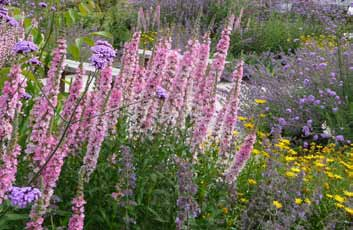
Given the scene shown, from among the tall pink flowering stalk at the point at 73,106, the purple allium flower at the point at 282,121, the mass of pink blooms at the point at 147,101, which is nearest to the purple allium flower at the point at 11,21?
the mass of pink blooms at the point at 147,101

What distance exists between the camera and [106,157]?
3.45 meters

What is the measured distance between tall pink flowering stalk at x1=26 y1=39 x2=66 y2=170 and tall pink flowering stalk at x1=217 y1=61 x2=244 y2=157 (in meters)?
1.13

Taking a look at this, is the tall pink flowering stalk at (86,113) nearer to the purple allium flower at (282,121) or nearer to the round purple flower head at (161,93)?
the round purple flower head at (161,93)

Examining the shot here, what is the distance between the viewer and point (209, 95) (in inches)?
147

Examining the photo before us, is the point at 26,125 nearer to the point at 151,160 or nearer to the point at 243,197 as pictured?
the point at 151,160

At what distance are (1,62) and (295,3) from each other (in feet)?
39.2

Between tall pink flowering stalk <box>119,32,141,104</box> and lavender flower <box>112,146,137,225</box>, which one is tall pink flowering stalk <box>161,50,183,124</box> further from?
lavender flower <box>112,146,137,225</box>

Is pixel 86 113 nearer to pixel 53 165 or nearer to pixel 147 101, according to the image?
pixel 147 101

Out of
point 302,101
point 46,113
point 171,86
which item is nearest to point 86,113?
point 46,113

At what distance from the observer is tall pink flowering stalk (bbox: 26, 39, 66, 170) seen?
2.73 meters

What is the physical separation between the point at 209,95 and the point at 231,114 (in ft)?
0.58

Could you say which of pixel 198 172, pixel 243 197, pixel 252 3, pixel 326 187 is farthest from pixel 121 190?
pixel 252 3

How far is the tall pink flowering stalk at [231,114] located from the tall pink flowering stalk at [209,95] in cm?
9

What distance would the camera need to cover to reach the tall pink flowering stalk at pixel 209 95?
12.0 ft
